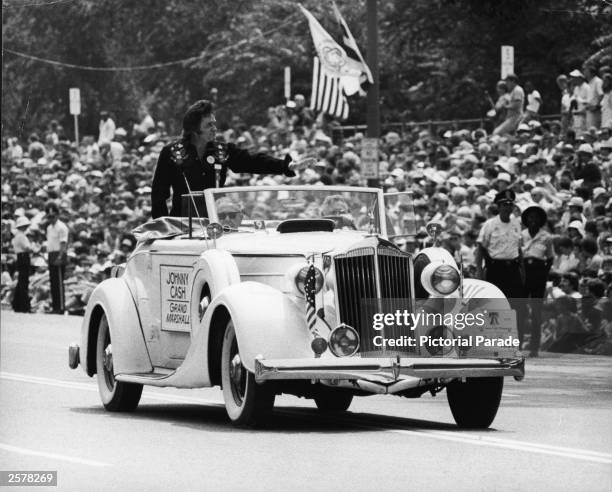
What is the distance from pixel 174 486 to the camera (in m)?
8.84

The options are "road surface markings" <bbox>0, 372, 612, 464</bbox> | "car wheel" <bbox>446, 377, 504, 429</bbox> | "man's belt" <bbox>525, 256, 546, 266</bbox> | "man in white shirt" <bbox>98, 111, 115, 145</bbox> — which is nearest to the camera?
"road surface markings" <bbox>0, 372, 612, 464</bbox>

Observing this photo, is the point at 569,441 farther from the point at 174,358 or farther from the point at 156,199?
the point at 156,199

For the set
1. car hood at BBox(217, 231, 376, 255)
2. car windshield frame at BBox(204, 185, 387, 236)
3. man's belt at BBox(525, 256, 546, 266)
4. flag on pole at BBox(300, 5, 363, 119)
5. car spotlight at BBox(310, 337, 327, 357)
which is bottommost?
man's belt at BBox(525, 256, 546, 266)

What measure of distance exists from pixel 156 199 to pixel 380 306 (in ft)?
9.24

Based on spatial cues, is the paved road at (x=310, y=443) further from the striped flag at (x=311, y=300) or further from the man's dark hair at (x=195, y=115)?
the man's dark hair at (x=195, y=115)

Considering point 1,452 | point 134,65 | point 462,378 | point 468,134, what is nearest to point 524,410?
point 462,378

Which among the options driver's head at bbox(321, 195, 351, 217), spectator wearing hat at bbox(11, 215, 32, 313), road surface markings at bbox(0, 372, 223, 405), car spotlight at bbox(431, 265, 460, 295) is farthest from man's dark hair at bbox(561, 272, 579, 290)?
spectator wearing hat at bbox(11, 215, 32, 313)

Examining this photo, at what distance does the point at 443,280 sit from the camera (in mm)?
11727

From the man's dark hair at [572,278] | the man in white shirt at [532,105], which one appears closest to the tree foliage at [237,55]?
the man in white shirt at [532,105]

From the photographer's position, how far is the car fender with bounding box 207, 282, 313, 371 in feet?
37.3

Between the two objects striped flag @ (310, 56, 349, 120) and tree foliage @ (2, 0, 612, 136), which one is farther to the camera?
tree foliage @ (2, 0, 612, 136)

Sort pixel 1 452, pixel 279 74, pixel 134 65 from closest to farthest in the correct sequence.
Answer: pixel 1 452 < pixel 279 74 < pixel 134 65

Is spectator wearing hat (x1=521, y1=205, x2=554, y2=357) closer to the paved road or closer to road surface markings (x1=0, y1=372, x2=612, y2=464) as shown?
the paved road

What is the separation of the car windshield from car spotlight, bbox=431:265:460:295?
1.48 m
